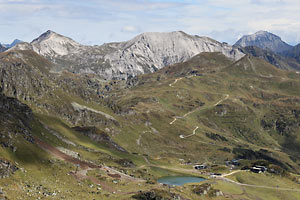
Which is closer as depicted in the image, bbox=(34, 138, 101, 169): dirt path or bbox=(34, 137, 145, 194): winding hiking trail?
bbox=(34, 137, 145, 194): winding hiking trail

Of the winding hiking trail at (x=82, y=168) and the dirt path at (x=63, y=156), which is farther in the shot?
the dirt path at (x=63, y=156)

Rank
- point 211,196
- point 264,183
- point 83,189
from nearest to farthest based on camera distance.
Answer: point 83,189, point 211,196, point 264,183

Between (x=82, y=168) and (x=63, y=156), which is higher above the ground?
(x=63, y=156)

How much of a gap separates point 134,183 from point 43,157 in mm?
42056

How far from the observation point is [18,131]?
163m

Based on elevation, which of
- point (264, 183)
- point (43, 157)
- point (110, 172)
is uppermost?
point (43, 157)

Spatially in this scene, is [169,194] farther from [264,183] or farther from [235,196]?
[264,183]

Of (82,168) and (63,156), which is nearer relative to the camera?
(82,168)

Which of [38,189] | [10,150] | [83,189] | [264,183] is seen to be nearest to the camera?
[38,189]

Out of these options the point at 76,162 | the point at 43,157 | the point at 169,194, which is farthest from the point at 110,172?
the point at 169,194

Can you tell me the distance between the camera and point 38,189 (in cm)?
11575

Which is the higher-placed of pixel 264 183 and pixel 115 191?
pixel 115 191

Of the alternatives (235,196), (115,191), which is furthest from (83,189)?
(235,196)

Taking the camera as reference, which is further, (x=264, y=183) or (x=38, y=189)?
→ (x=264, y=183)
